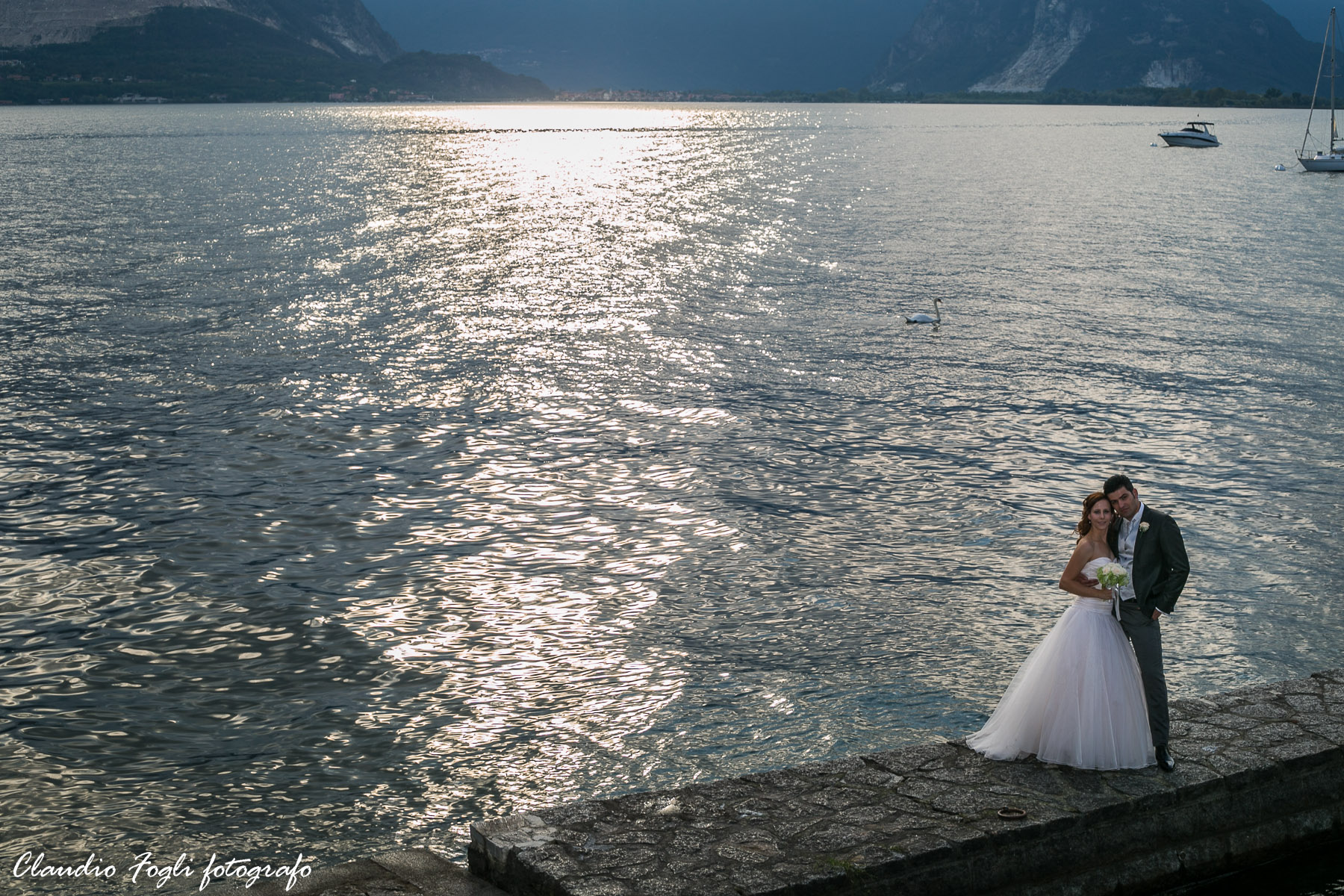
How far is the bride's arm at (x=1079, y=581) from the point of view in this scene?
9266mm

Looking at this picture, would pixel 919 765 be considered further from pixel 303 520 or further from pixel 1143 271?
pixel 1143 271

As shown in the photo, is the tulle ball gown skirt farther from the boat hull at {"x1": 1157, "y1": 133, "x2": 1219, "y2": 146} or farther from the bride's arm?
the boat hull at {"x1": 1157, "y1": 133, "x2": 1219, "y2": 146}

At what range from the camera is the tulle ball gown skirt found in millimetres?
9164

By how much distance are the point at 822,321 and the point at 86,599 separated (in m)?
23.0

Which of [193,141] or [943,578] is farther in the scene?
[193,141]

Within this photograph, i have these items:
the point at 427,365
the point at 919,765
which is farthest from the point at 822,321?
the point at 919,765

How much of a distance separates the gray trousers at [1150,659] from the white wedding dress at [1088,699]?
0.06 m

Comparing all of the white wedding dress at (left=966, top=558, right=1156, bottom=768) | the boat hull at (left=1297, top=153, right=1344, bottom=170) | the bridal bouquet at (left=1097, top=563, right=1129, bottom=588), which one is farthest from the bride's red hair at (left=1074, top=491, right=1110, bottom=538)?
the boat hull at (left=1297, top=153, right=1344, bottom=170)

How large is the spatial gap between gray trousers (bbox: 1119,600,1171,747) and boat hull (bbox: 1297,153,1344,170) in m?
99.8

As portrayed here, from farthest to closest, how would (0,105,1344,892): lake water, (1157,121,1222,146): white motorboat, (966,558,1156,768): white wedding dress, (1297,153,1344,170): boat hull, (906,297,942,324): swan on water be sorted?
(1157,121,1222,146): white motorboat, (1297,153,1344,170): boat hull, (906,297,942,324): swan on water, (0,105,1344,892): lake water, (966,558,1156,768): white wedding dress

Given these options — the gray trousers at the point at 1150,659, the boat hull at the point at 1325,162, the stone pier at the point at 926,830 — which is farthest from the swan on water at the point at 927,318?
the boat hull at the point at 1325,162

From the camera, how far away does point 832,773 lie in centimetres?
936

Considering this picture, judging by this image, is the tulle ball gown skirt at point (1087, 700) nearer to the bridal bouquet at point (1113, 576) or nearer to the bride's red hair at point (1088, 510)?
the bridal bouquet at point (1113, 576)

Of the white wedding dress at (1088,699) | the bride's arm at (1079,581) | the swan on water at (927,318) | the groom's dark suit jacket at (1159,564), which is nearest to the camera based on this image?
the groom's dark suit jacket at (1159,564)
